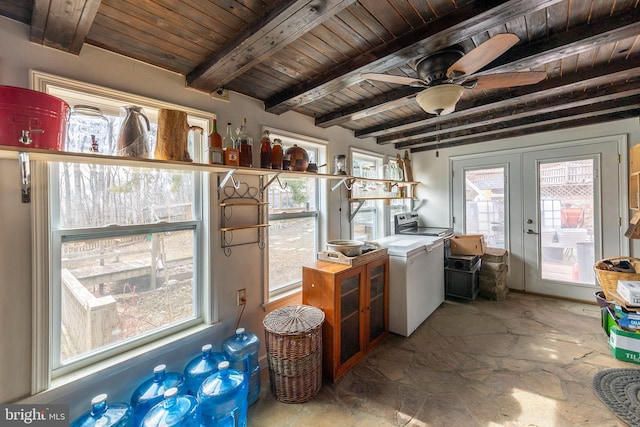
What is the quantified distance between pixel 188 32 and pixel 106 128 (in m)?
0.69

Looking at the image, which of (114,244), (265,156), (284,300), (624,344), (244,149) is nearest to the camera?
(114,244)

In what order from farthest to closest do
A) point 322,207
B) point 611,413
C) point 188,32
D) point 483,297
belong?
point 483,297 < point 322,207 < point 611,413 < point 188,32

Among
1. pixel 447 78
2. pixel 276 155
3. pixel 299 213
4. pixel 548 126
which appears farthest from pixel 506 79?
pixel 548 126

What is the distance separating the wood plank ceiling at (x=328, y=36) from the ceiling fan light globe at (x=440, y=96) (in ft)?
0.65

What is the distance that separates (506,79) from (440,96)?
41 cm

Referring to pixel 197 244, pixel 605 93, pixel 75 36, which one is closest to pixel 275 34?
pixel 75 36

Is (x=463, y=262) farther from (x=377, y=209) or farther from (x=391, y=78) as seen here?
(x=391, y=78)

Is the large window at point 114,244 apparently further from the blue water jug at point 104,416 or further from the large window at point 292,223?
the large window at point 292,223

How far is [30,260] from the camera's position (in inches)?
51.8

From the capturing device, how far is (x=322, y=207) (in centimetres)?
297

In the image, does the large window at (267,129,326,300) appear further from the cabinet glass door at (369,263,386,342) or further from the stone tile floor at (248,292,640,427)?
the stone tile floor at (248,292,640,427)

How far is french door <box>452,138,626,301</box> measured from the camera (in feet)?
11.2

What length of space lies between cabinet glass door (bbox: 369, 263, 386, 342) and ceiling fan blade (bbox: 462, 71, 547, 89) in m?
1.68

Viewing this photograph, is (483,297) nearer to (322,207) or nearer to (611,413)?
(611,413)
